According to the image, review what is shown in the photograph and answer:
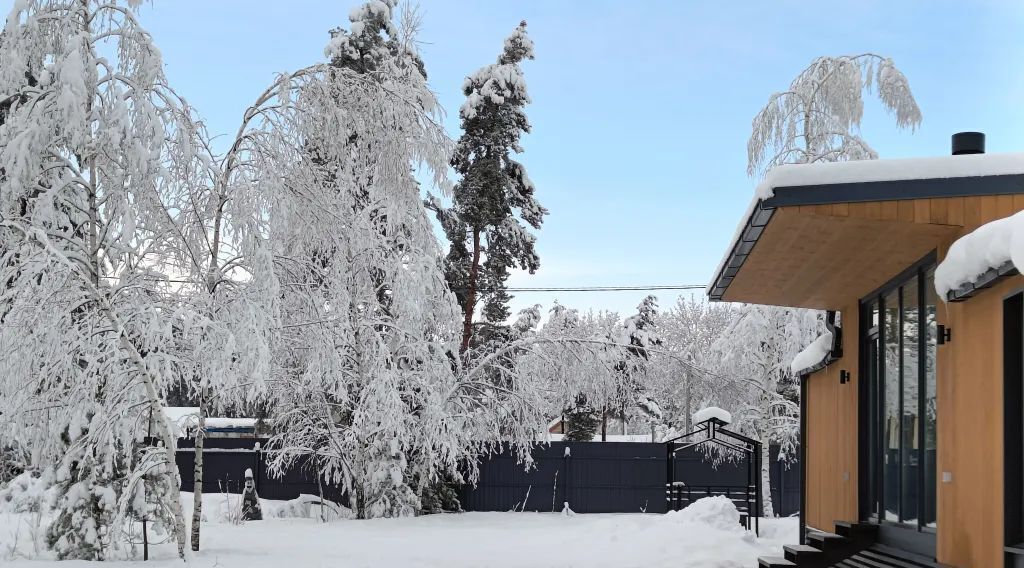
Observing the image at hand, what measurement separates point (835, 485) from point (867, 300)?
209 centimetres

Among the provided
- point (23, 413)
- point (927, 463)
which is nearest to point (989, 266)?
point (927, 463)

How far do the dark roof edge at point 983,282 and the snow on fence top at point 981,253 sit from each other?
0.06 feet

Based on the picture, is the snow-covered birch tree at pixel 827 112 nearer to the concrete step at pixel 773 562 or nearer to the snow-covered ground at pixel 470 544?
the snow-covered ground at pixel 470 544

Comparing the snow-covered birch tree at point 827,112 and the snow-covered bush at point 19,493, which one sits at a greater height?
the snow-covered birch tree at point 827,112

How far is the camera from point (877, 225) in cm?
686

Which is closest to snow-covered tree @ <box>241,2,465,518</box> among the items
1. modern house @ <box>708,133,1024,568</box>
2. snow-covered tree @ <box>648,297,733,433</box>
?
modern house @ <box>708,133,1024,568</box>

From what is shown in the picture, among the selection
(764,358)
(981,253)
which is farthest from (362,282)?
(764,358)

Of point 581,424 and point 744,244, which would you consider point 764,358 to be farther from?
point 581,424

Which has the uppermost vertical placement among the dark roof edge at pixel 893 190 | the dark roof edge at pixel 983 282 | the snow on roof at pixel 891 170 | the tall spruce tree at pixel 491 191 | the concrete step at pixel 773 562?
the tall spruce tree at pixel 491 191

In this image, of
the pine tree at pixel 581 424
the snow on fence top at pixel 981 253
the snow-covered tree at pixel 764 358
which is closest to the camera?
the snow on fence top at pixel 981 253

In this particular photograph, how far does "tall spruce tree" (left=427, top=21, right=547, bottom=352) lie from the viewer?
21.0m

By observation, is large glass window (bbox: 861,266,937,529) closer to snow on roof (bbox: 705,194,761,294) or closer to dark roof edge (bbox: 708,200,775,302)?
dark roof edge (bbox: 708,200,775,302)

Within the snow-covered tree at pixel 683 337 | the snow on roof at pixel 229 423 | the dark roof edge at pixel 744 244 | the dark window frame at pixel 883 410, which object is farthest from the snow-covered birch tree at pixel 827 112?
the snow on roof at pixel 229 423

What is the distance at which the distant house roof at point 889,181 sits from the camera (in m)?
6.57
